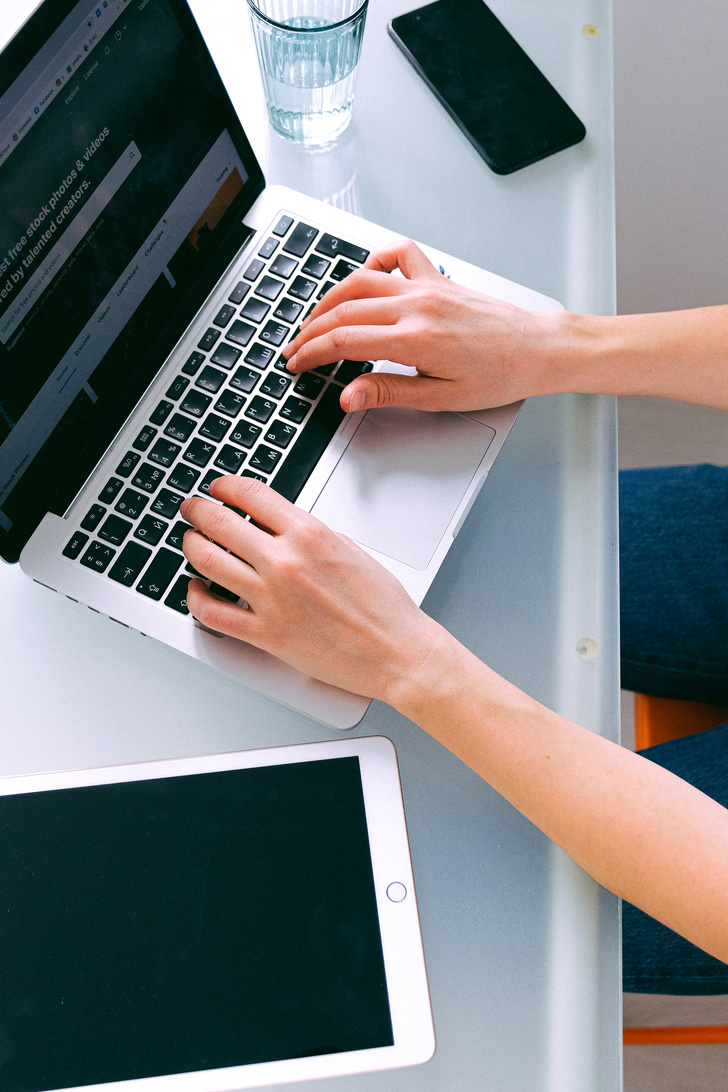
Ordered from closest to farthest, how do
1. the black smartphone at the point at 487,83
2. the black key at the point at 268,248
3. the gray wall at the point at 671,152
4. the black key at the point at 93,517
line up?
1. the black key at the point at 93,517
2. the black key at the point at 268,248
3. the black smartphone at the point at 487,83
4. the gray wall at the point at 671,152

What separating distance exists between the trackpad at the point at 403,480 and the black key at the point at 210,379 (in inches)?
4.4

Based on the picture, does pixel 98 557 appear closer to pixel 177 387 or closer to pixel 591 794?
pixel 177 387

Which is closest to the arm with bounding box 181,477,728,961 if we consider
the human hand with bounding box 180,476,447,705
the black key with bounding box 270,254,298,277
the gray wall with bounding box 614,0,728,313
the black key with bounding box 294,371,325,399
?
the human hand with bounding box 180,476,447,705

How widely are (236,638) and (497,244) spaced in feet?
1.47

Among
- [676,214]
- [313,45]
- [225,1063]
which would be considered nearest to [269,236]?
[313,45]

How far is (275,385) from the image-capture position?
672 millimetres

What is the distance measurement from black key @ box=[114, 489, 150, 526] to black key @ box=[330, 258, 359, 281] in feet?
0.81

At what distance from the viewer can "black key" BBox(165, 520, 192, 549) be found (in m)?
0.62

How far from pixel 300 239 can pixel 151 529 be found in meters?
0.28

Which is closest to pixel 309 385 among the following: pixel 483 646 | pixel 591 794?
pixel 483 646

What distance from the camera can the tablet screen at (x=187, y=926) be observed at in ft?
1.69

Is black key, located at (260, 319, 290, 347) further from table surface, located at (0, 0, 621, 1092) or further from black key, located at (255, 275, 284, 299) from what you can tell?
table surface, located at (0, 0, 621, 1092)

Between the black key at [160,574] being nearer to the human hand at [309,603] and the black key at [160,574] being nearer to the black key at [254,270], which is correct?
the human hand at [309,603]

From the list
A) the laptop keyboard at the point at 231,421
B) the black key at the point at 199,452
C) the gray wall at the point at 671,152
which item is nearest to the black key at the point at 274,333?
the laptop keyboard at the point at 231,421
